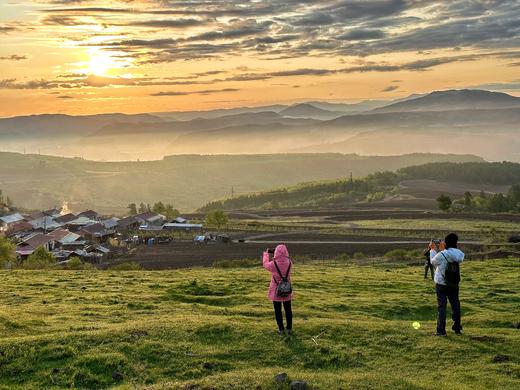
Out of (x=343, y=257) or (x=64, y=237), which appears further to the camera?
(x=64, y=237)

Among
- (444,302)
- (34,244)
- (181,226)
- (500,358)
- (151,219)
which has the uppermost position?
(444,302)

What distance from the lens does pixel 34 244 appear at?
9644 centimetres

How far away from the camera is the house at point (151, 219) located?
456 feet

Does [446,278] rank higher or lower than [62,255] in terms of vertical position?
higher

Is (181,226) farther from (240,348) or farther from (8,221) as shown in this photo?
(240,348)

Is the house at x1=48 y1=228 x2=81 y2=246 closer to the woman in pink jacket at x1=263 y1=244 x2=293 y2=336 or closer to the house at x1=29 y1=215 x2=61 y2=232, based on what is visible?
the house at x1=29 y1=215 x2=61 y2=232

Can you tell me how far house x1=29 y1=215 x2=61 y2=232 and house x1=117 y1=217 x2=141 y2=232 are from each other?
43.0ft

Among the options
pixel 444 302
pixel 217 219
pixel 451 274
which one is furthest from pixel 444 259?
pixel 217 219

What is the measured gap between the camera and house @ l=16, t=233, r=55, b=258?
92.4m

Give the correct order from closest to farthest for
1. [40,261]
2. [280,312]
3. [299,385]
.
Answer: [299,385] → [280,312] → [40,261]

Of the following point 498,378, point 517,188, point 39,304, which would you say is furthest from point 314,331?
point 517,188

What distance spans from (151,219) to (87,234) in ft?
84.5

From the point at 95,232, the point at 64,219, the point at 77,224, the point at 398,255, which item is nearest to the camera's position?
the point at 398,255

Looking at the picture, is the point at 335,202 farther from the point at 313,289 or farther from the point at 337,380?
the point at 337,380
